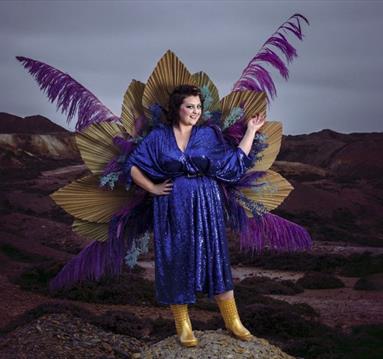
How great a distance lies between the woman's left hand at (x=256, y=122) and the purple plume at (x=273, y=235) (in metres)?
0.85

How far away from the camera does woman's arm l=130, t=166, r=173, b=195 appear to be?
214 inches

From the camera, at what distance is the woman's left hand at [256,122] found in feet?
18.4

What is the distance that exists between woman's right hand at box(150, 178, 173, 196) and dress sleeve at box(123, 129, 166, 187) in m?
0.06

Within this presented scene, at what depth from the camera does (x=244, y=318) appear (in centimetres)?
979

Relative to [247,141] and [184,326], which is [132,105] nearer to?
[247,141]

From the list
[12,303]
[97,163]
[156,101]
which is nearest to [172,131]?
[156,101]

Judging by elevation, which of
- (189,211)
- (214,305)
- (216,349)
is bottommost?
(214,305)

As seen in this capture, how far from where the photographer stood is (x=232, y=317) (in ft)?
18.7

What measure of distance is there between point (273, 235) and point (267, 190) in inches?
16.7

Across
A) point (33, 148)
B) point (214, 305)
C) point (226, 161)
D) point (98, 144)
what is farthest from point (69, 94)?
point (33, 148)

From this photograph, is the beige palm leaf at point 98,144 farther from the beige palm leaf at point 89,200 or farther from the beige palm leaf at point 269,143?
the beige palm leaf at point 269,143

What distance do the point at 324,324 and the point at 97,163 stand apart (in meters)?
5.69

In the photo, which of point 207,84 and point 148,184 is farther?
point 207,84

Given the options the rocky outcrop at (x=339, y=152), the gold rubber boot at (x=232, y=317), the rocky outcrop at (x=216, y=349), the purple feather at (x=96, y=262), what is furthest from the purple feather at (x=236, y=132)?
the rocky outcrop at (x=339, y=152)
